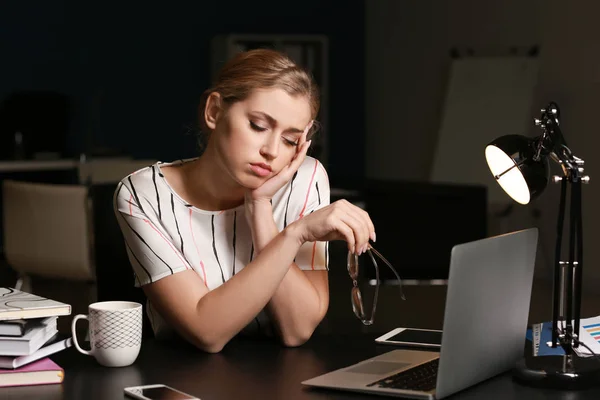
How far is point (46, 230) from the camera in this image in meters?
3.98

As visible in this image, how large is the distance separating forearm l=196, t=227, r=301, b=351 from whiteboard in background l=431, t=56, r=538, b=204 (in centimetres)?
460

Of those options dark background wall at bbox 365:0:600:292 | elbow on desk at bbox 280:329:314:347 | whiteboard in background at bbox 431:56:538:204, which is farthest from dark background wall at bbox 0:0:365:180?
elbow on desk at bbox 280:329:314:347

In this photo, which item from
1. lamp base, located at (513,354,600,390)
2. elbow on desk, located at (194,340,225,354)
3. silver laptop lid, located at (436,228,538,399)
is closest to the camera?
silver laptop lid, located at (436,228,538,399)

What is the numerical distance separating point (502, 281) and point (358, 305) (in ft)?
0.99

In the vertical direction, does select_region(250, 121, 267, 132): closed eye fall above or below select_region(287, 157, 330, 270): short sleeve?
above

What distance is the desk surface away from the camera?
4.75 feet

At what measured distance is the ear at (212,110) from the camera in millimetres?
1911

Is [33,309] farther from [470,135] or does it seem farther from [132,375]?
[470,135]

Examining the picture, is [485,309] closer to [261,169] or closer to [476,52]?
[261,169]

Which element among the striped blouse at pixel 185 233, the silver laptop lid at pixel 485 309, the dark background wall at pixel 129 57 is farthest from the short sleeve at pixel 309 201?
the dark background wall at pixel 129 57

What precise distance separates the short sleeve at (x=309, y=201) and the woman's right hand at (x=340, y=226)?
0.22 metres

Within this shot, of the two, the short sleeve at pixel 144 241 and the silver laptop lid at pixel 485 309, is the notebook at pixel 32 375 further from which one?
the silver laptop lid at pixel 485 309

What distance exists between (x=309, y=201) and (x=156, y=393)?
2.45 feet

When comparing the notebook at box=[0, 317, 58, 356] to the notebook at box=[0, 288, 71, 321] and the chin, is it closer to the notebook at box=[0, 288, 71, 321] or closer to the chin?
the notebook at box=[0, 288, 71, 321]
